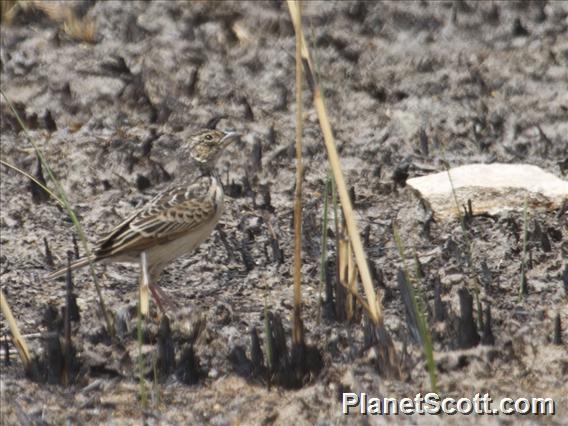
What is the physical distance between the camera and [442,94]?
9.86 meters

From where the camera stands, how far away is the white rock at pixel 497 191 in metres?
8.23

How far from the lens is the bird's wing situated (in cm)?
723

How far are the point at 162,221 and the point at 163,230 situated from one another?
0.19 ft

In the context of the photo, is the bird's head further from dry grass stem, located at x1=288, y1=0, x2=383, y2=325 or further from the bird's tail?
dry grass stem, located at x1=288, y1=0, x2=383, y2=325

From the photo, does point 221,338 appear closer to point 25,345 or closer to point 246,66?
point 25,345

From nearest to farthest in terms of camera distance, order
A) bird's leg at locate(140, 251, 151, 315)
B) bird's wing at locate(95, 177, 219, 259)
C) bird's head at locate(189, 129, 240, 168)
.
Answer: bird's leg at locate(140, 251, 151, 315)
bird's wing at locate(95, 177, 219, 259)
bird's head at locate(189, 129, 240, 168)

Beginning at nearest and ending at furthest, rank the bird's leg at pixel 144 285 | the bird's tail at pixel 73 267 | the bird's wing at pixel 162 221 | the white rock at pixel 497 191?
the bird's leg at pixel 144 285
the bird's tail at pixel 73 267
the bird's wing at pixel 162 221
the white rock at pixel 497 191

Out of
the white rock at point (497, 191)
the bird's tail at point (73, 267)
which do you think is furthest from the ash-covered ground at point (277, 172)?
the bird's tail at point (73, 267)

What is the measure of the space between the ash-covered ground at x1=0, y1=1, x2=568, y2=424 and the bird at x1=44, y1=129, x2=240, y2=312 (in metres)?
0.28

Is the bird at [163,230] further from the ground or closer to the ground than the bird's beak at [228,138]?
closer to the ground

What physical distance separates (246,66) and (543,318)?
13.7 ft

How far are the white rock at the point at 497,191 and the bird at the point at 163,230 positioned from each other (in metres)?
1.49

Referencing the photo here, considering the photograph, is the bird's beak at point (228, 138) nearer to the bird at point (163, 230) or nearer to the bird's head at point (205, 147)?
the bird's head at point (205, 147)

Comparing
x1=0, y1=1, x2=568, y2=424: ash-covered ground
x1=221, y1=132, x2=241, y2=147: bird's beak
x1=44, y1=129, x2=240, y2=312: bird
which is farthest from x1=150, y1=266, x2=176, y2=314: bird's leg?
x1=221, y1=132, x2=241, y2=147: bird's beak
